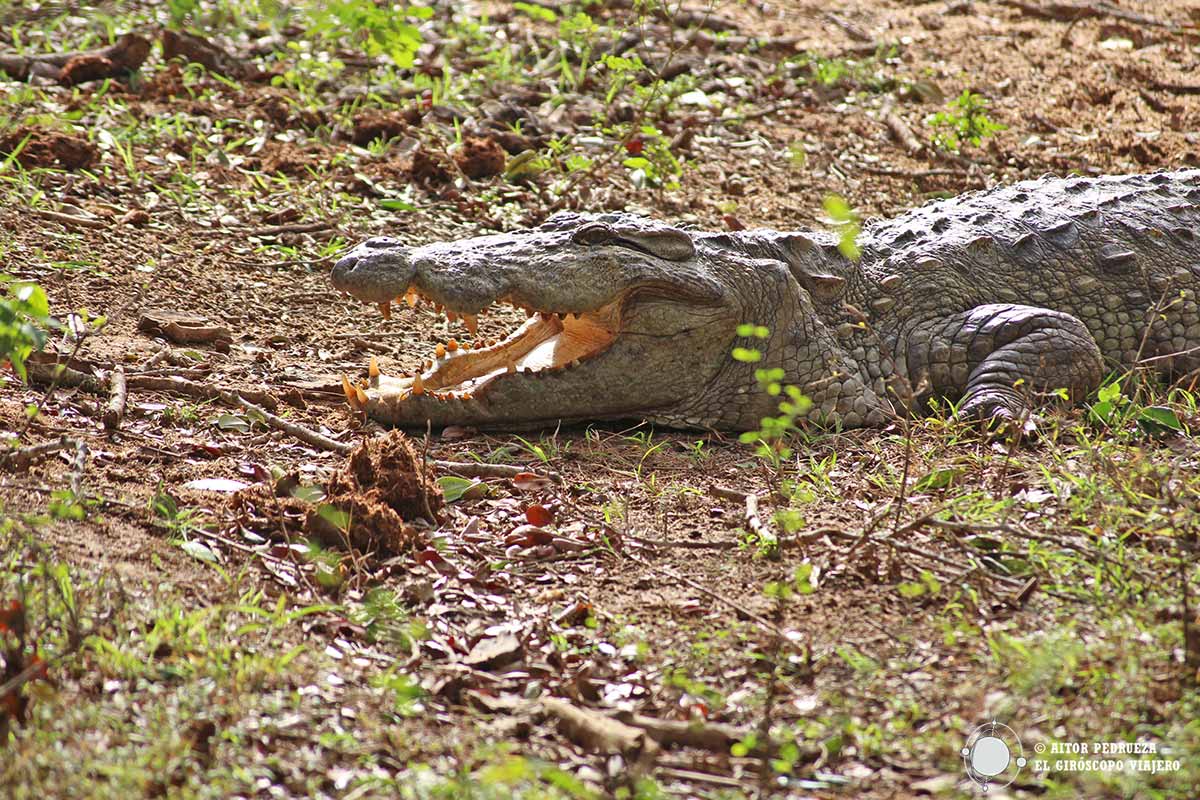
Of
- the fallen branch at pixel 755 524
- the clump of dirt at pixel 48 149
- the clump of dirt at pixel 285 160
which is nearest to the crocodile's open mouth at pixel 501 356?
the fallen branch at pixel 755 524

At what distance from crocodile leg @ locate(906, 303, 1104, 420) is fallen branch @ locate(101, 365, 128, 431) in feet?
11.3

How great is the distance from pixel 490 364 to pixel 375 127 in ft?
10.9

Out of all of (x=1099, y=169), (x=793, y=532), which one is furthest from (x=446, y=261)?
(x=1099, y=169)

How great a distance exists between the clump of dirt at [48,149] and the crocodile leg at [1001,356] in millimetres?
5001

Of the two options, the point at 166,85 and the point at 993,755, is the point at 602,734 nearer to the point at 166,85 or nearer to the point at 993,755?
the point at 993,755

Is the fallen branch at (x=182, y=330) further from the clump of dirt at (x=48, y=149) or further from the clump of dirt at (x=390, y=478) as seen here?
the clump of dirt at (x=48, y=149)

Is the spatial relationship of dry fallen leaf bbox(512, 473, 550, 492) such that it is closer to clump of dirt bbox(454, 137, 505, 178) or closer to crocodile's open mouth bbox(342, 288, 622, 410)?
crocodile's open mouth bbox(342, 288, 622, 410)

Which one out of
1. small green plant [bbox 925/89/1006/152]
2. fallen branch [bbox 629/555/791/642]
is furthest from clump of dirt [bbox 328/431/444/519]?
small green plant [bbox 925/89/1006/152]

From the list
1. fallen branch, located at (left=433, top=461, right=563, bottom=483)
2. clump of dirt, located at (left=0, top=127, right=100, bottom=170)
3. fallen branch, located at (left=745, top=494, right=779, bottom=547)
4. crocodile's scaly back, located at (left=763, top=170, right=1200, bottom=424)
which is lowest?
clump of dirt, located at (left=0, top=127, right=100, bottom=170)

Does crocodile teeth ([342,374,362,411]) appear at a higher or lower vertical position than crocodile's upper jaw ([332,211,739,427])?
lower

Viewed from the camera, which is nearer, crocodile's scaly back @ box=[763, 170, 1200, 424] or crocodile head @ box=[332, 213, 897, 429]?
crocodile head @ box=[332, 213, 897, 429]

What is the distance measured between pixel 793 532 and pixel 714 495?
2.10 ft

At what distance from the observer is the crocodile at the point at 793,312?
4.92m

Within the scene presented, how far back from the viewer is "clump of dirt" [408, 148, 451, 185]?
7508 millimetres
